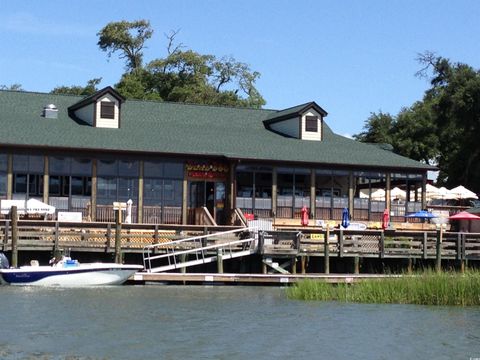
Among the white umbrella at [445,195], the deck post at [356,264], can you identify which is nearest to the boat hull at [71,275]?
the deck post at [356,264]

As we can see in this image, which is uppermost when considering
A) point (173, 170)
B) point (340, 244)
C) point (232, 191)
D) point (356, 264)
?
point (173, 170)

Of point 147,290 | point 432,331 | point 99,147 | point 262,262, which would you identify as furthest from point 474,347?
point 99,147

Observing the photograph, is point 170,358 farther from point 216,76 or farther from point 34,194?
point 216,76

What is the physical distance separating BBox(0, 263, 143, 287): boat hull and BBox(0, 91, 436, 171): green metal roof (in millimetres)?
11786

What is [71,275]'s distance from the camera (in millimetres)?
34625

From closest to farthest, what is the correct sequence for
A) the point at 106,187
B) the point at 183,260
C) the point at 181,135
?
the point at 183,260
the point at 106,187
the point at 181,135

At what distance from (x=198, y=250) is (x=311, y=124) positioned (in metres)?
17.2

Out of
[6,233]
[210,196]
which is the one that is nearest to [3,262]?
[6,233]

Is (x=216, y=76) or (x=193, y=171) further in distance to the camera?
(x=216, y=76)

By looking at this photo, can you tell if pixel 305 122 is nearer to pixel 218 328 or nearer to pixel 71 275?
pixel 71 275

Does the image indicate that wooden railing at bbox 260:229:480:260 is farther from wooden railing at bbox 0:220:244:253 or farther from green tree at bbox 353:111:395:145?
green tree at bbox 353:111:395:145

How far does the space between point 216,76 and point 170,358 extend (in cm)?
6533

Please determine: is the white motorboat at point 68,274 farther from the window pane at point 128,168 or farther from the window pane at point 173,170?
the window pane at point 173,170

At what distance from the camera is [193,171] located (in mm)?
49000
